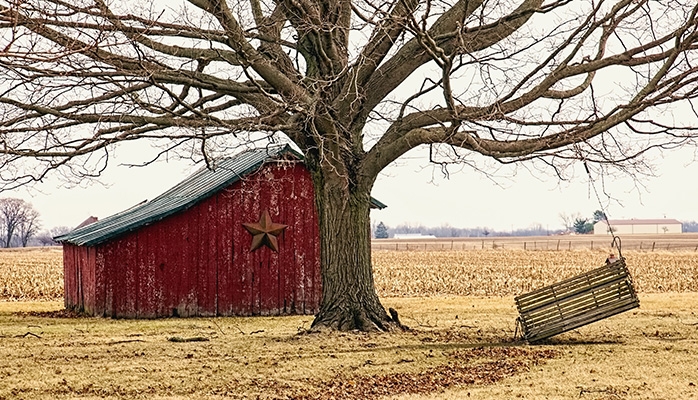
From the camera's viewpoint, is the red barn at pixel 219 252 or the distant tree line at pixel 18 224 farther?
the distant tree line at pixel 18 224

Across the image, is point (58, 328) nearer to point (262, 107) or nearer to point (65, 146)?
point (65, 146)

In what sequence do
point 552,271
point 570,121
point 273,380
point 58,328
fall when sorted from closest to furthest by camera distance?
1. point 273,380
2. point 570,121
3. point 58,328
4. point 552,271

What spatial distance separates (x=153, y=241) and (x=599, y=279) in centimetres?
1172

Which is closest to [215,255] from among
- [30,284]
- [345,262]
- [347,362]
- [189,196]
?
[189,196]

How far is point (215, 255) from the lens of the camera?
23250 millimetres

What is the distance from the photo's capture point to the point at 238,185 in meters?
23.5

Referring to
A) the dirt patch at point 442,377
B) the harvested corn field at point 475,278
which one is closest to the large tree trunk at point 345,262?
the dirt patch at point 442,377

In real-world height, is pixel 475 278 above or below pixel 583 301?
below

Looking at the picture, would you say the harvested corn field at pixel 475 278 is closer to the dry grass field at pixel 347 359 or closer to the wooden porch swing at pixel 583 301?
the dry grass field at pixel 347 359

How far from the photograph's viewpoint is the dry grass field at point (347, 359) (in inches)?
467

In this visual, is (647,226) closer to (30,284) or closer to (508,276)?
(508,276)

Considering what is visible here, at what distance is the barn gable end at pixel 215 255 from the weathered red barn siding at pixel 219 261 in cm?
2

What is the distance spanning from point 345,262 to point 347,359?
3.30 metres


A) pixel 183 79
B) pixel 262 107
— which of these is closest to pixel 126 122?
pixel 183 79
